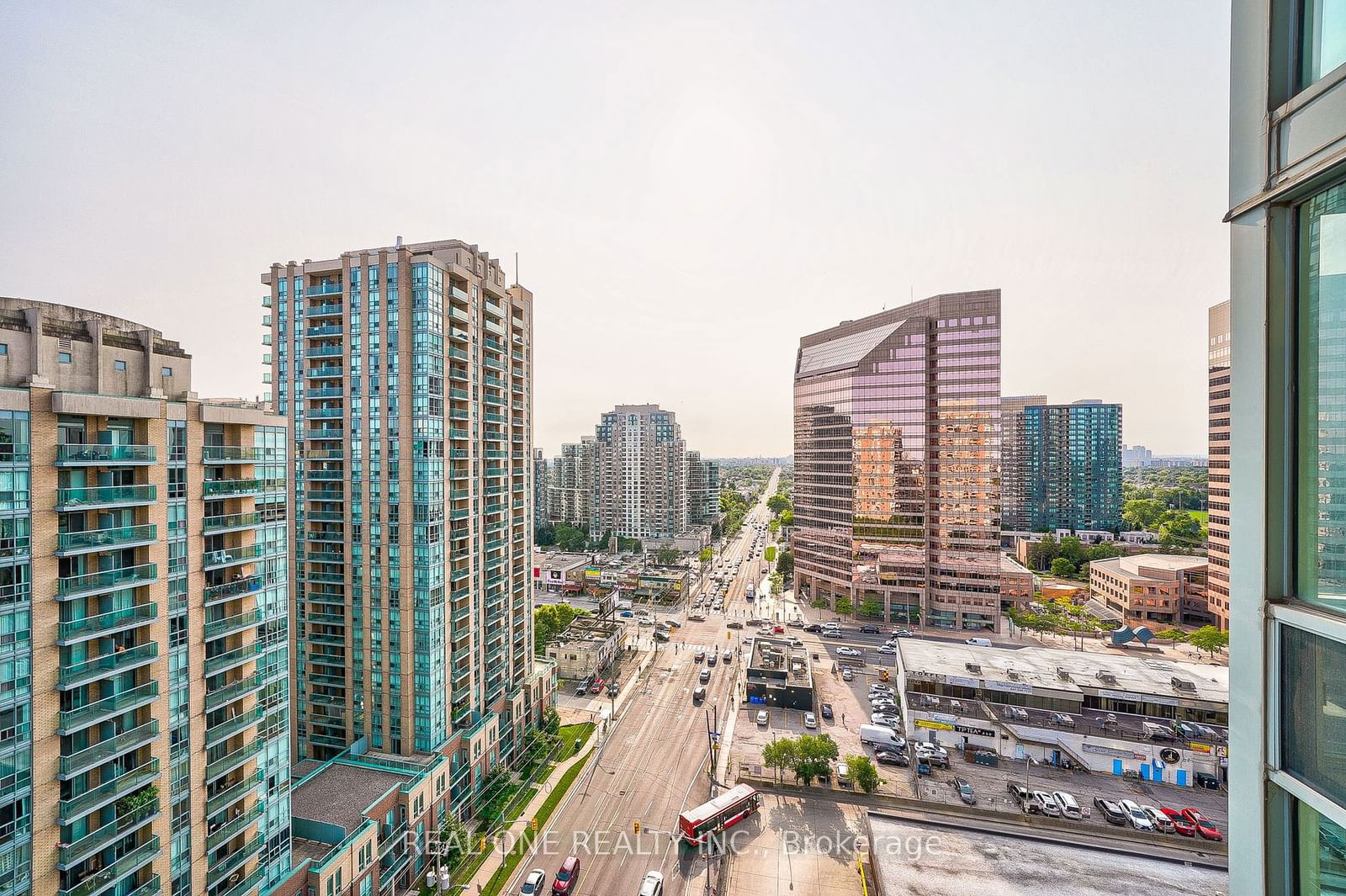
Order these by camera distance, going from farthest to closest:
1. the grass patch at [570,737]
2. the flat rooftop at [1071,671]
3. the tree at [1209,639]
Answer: the tree at [1209,639], the grass patch at [570,737], the flat rooftop at [1071,671]

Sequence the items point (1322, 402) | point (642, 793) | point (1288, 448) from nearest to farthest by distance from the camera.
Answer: point (1322, 402) → point (1288, 448) → point (642, 793)

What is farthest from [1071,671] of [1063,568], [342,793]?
[1063,568]

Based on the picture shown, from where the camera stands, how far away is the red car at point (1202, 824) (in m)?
27.6

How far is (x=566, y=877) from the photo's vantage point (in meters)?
25.0

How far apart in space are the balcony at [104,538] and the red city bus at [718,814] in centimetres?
2481

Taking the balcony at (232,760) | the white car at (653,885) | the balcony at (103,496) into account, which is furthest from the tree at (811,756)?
the balcony at (103,496)

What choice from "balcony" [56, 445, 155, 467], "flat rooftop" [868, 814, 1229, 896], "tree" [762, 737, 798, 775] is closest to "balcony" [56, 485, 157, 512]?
"balcony" [56, 445, 155, 467]

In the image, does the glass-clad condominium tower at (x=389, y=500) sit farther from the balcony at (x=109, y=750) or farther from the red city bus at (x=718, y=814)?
the balcony at (x=109, y=750)

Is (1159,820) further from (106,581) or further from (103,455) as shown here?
(103,455)

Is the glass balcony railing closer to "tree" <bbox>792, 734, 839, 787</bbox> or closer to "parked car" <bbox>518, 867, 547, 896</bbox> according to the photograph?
"parked car" <bbox>518, 867, 547, 896</bbox>

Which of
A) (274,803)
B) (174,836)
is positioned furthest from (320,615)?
(174,836)

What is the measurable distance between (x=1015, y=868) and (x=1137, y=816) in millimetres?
13448

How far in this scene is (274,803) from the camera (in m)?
20.1

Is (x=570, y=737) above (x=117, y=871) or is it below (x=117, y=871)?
below
